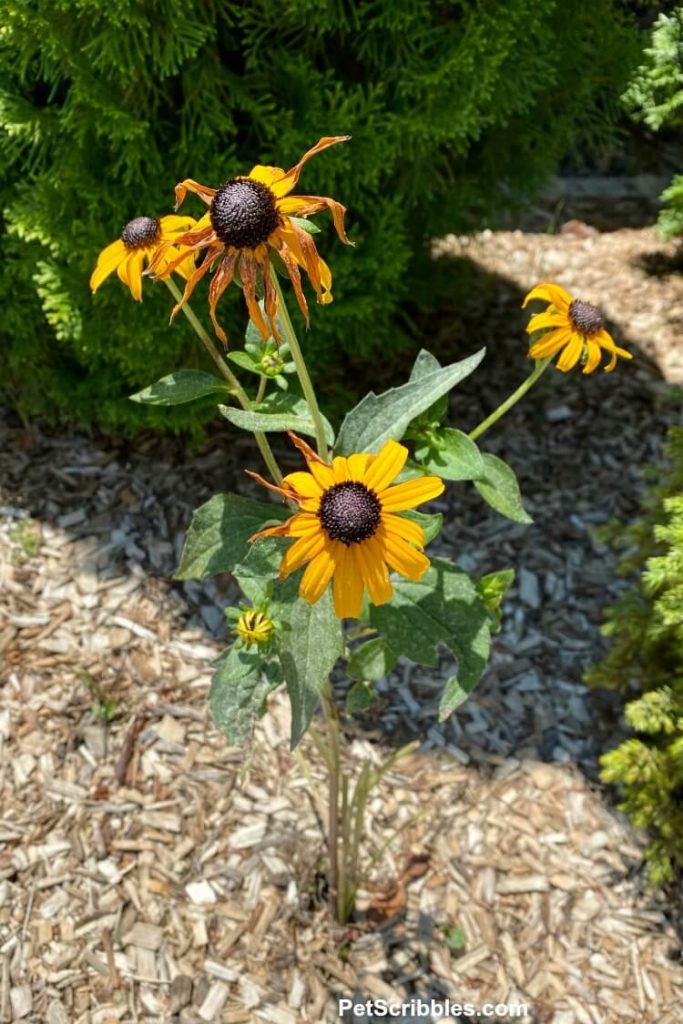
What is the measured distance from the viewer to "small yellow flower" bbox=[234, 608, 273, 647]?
1256 millimetres

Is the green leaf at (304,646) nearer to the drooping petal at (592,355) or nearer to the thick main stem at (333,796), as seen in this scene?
the thick main stem at (333,796)

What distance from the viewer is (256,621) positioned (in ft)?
4.17

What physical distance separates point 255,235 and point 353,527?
39 cm

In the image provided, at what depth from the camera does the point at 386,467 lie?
1110mm

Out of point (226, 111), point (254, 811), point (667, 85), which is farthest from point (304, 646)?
point (667, 85)

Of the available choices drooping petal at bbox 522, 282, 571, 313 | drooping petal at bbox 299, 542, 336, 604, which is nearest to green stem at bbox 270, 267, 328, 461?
drooping petal at bbox 299, 542, 336, 604

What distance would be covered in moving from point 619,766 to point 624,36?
240 cm

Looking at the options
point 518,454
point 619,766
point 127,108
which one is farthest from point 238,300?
point 619,766

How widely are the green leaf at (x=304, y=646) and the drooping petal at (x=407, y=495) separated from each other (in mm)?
229

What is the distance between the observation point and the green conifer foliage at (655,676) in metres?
2.08

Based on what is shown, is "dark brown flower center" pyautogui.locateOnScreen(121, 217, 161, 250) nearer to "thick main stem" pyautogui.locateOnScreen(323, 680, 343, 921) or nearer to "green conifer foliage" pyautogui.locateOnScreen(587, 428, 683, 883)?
"thick main stem" pyautogui.locateOnScreen(323, 680, 343, 921)

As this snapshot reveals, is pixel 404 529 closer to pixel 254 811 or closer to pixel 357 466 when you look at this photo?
pixel 357 466

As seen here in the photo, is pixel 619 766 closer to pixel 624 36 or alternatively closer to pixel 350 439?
pixel 350 439

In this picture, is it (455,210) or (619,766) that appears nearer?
(619,766)
